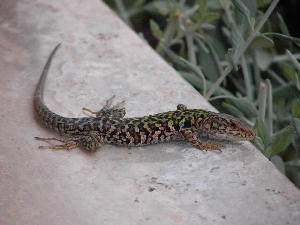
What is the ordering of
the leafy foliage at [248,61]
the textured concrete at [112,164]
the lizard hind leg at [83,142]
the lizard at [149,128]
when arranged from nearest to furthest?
the textured concrete at [112,164], the lizard hind leg at [83,142], the lizard at [149,128], the leafy foliage at [248,61]

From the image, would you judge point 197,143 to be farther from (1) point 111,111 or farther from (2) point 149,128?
(1) point 111,111

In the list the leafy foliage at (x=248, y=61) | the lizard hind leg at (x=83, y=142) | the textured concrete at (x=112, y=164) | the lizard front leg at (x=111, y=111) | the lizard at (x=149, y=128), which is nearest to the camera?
the textured concrete at (x=112, y=164)

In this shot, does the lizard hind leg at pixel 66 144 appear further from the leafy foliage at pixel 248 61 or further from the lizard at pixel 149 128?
the leafy foliage at pixel 248 61

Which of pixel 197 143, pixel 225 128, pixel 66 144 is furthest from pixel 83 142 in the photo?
pixel 225 128

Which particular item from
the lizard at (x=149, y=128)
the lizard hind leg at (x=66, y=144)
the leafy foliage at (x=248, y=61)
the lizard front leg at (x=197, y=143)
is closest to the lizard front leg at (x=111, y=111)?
A: the lizard at (x=149, y=128)

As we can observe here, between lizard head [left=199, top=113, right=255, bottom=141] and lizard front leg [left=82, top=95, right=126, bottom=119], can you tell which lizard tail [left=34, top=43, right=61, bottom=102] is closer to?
lizard front leg [left=82, top=95, right=126, bottom=119]

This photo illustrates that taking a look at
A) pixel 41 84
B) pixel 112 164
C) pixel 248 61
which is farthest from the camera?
pixel 248 61

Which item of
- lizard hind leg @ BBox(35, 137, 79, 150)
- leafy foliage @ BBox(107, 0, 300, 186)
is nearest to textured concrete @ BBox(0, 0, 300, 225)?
lizard hind leg @ BBox(35, 137, 79, 150)

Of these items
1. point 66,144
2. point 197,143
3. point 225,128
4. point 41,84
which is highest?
point 225,128
